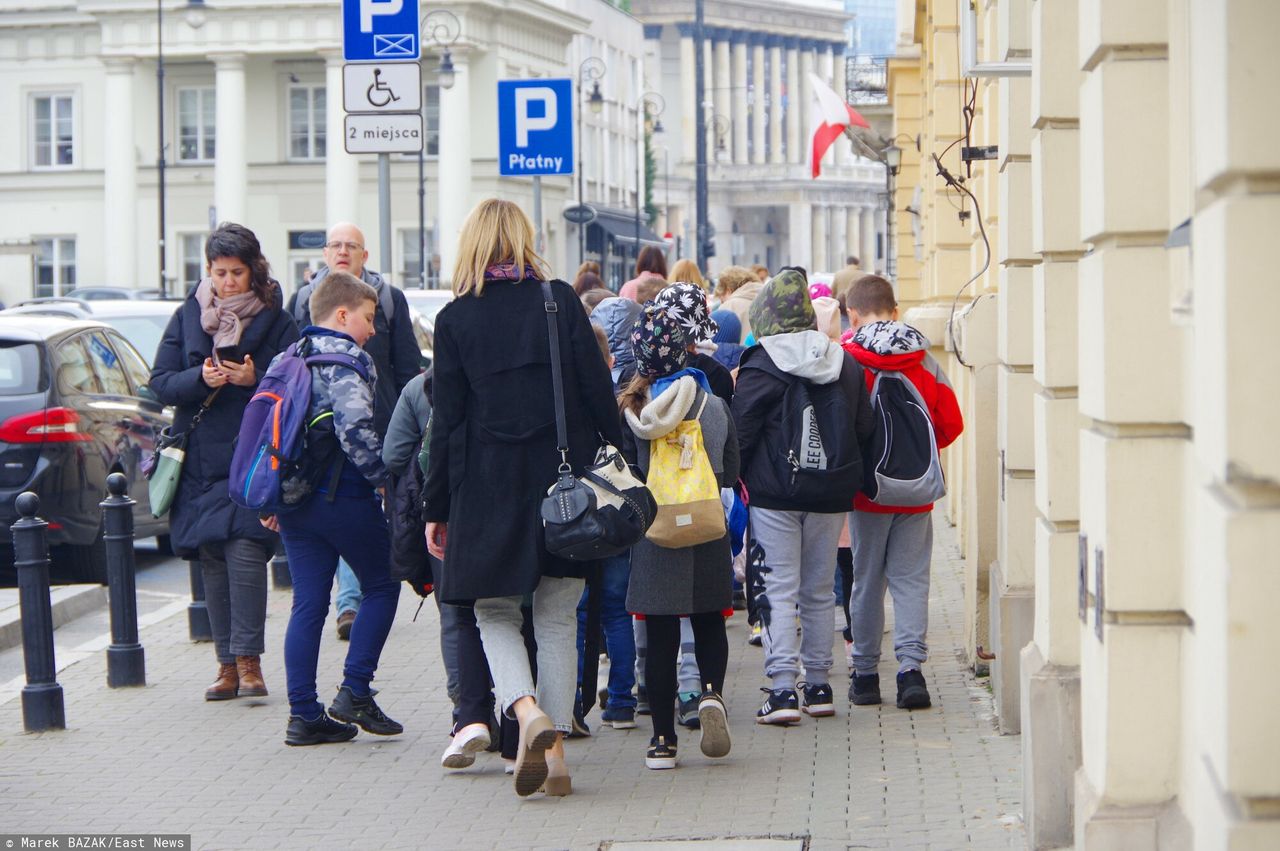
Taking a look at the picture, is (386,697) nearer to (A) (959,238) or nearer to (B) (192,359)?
(B) (192,359)

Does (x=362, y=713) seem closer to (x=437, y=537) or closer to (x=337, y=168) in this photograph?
(x=437, y=537)

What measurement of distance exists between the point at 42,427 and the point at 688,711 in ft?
18.3

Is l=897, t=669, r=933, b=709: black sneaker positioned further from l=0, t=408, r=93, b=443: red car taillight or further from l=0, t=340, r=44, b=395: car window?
l=0, t=340, r=44, b=395: car window

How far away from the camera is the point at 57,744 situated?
8.14 metres

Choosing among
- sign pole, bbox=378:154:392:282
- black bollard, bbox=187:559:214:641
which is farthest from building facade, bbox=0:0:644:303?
black bollard, bbox=187:559:214:641

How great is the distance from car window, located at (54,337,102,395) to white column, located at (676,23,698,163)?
12623 cm

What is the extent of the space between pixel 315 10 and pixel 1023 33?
5761 centimetres

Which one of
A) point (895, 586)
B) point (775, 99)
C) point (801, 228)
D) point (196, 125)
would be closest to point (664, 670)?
point (895, 586)

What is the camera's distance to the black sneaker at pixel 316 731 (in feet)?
26.0

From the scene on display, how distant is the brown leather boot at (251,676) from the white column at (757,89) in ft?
464

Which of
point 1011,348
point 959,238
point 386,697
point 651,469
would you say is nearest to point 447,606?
point 651,469

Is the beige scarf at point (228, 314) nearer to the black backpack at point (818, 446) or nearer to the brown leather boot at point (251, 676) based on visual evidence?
the brown leather boot at point (251, 676)

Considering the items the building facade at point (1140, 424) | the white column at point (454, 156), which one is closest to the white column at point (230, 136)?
the white column at point (454, 156)

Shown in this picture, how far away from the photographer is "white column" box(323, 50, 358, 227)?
62.7 metres
